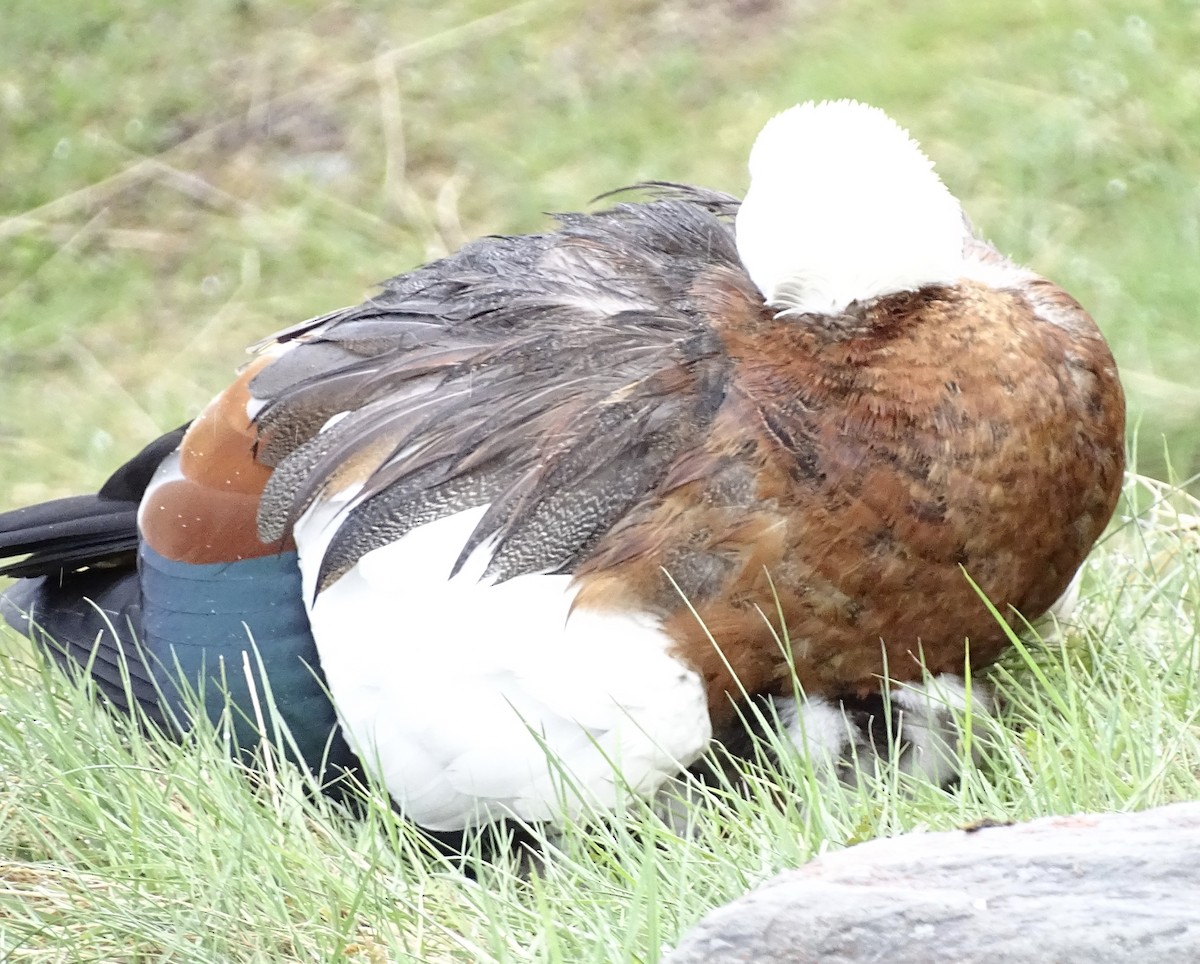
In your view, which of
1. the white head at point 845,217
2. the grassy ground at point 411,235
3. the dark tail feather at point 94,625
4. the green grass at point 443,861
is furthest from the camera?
the dark tail feather at point 94,625

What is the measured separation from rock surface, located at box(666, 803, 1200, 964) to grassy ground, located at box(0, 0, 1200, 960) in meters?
0.41

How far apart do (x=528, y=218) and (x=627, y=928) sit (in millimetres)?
3138

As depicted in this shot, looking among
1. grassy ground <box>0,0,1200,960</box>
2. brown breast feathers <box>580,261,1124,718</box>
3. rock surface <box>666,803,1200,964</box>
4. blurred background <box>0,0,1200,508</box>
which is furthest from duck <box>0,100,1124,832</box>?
blurred background <box>0,0,1200,508</box>

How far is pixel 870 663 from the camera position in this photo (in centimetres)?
173

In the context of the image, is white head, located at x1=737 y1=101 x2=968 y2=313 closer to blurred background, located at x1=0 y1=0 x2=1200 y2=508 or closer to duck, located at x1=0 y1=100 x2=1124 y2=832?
duck, located at x1=0 y1=100 x2=1124 y2=832

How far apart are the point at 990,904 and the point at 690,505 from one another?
72 cm

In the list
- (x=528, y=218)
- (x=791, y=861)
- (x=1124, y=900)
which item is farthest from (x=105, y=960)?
(x=528, y=218)

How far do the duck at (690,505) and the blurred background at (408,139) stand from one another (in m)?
1.83

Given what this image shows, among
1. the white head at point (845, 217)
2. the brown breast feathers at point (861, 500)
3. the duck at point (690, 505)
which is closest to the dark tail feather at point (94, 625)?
the duck at point (690, 505)

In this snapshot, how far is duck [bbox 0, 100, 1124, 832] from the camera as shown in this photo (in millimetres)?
1692

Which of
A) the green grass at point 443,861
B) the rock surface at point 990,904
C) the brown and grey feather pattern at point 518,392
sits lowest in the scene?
the green grass at point 443,861

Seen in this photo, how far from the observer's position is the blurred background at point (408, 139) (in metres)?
3.81

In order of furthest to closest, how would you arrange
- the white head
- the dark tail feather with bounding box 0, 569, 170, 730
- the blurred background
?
the blurred background → the dark tail feather with bounding box 0, 569, 170, 730 → the white head

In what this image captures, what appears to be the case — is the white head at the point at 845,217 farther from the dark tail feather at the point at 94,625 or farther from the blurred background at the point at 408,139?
the blurred background at the point at 408,139
